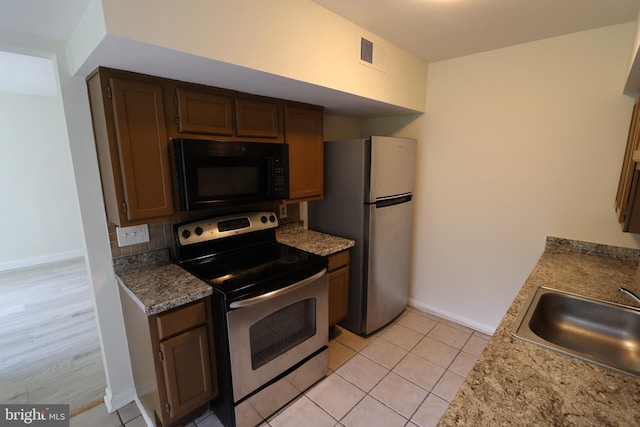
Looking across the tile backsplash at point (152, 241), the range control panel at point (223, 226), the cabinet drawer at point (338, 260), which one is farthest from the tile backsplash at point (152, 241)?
the cabinet drawer at point (338, 260)

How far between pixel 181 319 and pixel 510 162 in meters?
2.55

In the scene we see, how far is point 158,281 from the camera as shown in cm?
162

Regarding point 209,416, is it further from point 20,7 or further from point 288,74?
point 20,7

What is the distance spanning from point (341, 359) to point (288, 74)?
81.3 inches

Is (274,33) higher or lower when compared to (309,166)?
higher

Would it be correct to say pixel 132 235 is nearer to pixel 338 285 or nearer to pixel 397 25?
pixel 338 285

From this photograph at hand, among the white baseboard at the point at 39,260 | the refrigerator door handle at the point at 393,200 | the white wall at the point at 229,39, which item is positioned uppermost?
the white wall at the point at 229,39

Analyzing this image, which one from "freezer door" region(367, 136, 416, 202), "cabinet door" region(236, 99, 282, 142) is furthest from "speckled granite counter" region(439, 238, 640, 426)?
"cabinet door" region(236, 99, 282, 142)

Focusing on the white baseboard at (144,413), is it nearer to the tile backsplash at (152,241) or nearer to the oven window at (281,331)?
the oven window at (281,331)

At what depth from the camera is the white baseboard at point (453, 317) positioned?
2636mm

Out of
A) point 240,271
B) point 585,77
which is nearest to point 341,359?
point 240,271

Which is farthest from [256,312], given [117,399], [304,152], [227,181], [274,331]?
[304,152]

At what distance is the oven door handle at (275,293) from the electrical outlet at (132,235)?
2.60 ft

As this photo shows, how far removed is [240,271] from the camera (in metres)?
1.76
